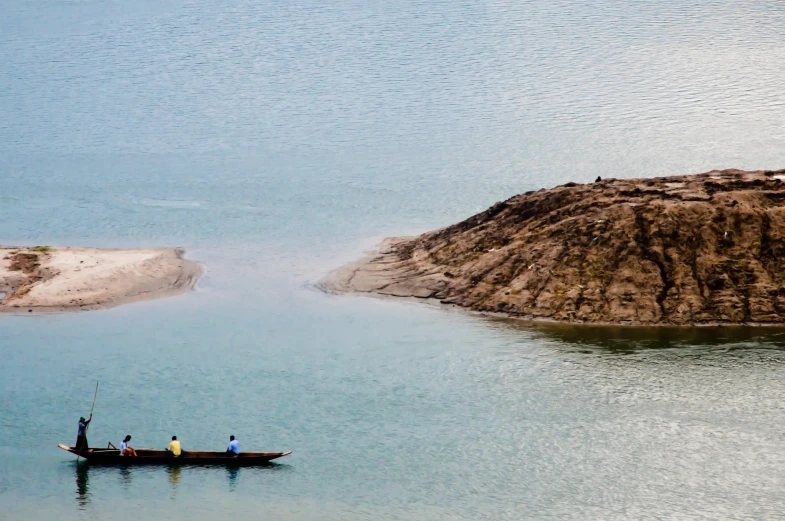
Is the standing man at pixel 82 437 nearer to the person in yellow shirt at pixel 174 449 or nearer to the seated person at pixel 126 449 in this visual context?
the seated person at pixel 126 449

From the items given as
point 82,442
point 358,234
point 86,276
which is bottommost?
point 82,442

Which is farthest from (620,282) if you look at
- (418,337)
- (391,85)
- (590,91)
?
(391,85)

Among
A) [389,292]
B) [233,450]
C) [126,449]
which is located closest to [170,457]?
[126,449]

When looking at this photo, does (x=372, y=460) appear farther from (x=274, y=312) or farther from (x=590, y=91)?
(x=590, y=91)

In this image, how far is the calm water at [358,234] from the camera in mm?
52531

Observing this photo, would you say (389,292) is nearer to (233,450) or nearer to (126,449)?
(233,450)

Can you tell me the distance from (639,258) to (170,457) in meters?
31.0

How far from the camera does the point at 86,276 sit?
274 ft

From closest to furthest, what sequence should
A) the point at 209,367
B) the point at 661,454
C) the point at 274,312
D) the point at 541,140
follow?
the point at 661,454
the point at 209,367
the point at 274,312
the point at 541,140

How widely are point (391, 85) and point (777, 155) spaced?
47.0 metres

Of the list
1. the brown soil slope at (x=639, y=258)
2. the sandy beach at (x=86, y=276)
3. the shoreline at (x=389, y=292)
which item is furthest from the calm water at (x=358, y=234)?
the sandy beach at (x=86, y=276)

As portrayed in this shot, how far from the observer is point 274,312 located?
76250 millimetres

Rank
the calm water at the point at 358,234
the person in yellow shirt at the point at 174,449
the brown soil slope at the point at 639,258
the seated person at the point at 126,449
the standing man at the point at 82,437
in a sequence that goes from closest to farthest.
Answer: the calm water at the point at 358,234, the person in yellow shirt at the point at 174,449, the seated person at the point at 126,449, the standing man at the point at 82,437, the brown soil slope at the point at 639,258

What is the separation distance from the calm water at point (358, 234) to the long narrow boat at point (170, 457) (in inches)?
30.2
